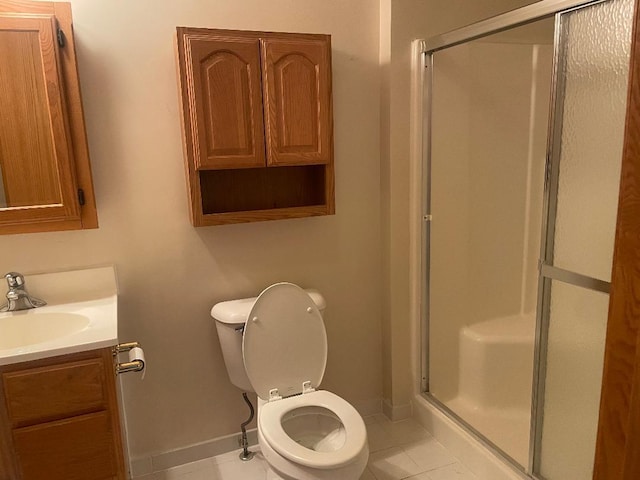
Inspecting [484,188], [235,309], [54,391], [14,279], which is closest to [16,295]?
[14,279]

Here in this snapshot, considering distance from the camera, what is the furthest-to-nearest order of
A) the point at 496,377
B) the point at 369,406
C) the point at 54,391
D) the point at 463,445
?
the point at 369,406 < the point at 496,377 < the point at 463,445 < the point at 54,391

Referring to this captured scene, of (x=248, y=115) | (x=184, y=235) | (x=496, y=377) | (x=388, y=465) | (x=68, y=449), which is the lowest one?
(x=388, y=465)

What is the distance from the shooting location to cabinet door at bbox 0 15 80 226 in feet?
5.24

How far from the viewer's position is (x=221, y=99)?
1768mm

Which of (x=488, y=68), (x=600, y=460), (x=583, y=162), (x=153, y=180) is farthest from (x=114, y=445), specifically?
(x=488, y=68)

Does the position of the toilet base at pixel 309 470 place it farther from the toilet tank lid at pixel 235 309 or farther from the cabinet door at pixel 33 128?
the cabinet door at pixel 33 128

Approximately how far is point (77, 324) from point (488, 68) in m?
2.10

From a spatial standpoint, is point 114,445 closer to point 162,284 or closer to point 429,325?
point 162,284

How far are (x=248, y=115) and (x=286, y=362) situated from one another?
3.15ft

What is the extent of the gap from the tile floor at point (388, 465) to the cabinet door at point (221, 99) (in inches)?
50.7

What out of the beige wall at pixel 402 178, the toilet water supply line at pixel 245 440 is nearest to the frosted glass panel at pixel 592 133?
the beige wall at pixel 402 178

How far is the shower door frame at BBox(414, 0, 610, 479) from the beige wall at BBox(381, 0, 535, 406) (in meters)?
0.05

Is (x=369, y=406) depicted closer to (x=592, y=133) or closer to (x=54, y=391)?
(x=54, y=391)

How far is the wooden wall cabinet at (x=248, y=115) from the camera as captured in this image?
1.74 meters
